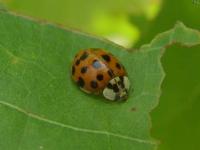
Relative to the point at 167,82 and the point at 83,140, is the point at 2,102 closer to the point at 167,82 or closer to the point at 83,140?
the point at 83,140

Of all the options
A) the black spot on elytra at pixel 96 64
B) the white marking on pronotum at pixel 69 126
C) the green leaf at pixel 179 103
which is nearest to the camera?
the white marking on pronotum at pixel 69 126

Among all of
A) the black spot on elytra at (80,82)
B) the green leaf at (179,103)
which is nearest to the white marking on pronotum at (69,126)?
the green leaf at (179,103)

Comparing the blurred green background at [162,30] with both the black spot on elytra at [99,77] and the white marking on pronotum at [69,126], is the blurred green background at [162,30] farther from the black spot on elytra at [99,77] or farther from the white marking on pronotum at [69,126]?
the black spot on elytra at [99,77]

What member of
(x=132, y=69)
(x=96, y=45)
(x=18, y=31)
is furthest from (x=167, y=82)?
(x=18, y=31)

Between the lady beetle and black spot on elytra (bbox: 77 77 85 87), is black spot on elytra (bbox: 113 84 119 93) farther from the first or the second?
black spot on elytra (bbox: 77 77 85 87)

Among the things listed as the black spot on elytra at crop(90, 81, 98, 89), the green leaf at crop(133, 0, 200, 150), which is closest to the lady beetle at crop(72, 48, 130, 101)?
the black spot on elytra at crop(90, 81, 98, 89)

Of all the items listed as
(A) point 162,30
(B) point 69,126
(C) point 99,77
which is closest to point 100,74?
(C) point 99,77

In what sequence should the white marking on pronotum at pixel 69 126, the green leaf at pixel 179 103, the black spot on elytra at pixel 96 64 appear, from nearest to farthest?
the white marking on pronotum at pixel 69 126, the green leaf at pixel 179 103, the black spot on elytra at pixel 96 64
